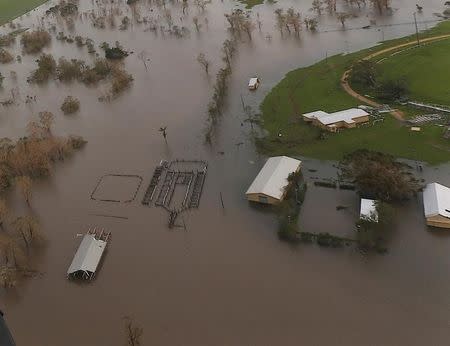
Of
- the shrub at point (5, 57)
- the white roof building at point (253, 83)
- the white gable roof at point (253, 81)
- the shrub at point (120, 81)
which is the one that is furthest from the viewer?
the shrub at point (5, 57)

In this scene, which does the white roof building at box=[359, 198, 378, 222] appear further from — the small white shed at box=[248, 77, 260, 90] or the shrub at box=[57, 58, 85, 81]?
the shrub at box=[57, 58, 85, 81]

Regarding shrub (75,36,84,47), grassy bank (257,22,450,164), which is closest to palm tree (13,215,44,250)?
grassy bank (257,22,450,164)

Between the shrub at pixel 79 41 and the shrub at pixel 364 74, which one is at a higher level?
the shrub at pixel 79 41

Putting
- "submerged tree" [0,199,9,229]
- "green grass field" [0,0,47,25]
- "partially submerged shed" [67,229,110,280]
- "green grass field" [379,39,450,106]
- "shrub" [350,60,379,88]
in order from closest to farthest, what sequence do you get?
"partially submerged shed" [67,229,110,280] → "submerged tree" [0,199,9,229] → "green grass field" [379,39,450,106] → "shrub" [350,60,379,88] → "green grass field" [0,0,47,25]

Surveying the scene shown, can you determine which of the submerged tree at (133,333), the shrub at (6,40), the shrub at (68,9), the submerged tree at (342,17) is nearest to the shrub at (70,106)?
the shrub at (6,40)

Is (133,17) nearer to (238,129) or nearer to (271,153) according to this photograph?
(238,129)

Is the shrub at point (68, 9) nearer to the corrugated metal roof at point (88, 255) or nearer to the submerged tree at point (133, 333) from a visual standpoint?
the corrugated metal roof at point (88, 255)

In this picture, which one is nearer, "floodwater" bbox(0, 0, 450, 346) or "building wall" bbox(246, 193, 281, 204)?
"floodwater" bbox(0, 0, 450, 346)
